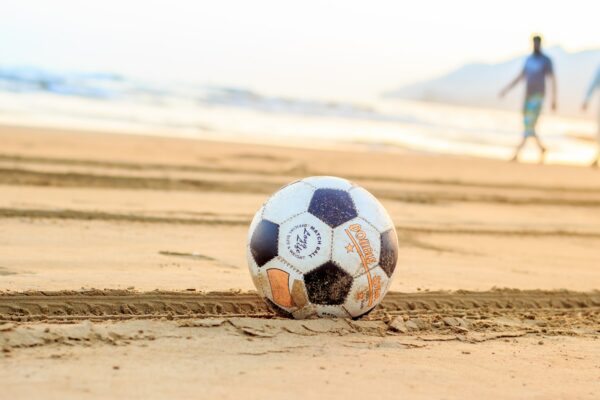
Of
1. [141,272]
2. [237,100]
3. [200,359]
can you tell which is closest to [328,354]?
[200,359]

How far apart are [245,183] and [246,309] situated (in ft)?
18.0

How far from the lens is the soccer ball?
4309mm

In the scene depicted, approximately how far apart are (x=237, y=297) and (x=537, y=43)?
38.5ft

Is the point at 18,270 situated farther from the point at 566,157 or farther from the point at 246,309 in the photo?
the point at 566,157

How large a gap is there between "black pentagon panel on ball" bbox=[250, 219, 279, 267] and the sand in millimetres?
329

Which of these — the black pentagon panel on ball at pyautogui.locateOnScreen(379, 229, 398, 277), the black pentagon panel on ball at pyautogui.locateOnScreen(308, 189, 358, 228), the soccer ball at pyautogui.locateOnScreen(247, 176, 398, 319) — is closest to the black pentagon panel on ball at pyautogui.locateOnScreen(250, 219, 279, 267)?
the soccer ball at pyautogui.locateOnScreen(247, 176, 398, 319)

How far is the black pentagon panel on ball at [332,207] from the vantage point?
171 inches

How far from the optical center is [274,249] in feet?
14.3

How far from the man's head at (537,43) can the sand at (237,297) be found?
186 inches

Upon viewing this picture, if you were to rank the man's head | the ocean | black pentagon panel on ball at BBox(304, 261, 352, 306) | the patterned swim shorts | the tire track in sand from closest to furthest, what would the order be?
black pentagon panel on ball at BBox(304, 261, 352, 306) → the tire track in sand → the man's head → the patterned swim shorts → the ocean

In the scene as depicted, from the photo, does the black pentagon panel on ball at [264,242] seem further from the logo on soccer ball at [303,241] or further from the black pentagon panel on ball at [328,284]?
the black pentagon panel on ball at [328,284]

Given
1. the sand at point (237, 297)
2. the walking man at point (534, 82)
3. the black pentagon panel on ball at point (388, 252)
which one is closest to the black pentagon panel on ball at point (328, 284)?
the sand at point (237, 297)

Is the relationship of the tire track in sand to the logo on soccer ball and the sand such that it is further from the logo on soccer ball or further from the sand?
the logo on soccer ball

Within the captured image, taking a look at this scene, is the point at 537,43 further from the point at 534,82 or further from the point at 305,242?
the point at 305,242
